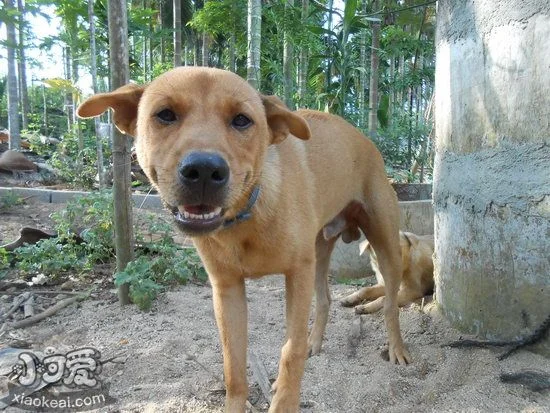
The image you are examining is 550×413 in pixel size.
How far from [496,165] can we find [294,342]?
5.40ft

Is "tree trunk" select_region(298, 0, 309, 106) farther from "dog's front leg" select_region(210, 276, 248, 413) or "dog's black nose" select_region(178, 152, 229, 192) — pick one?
"dog's black nose" select_region(178, 152, 229, 192)

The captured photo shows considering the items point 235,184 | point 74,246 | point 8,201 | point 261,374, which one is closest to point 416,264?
point 261,374

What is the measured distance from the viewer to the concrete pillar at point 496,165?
2.79 m

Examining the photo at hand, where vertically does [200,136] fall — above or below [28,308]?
above

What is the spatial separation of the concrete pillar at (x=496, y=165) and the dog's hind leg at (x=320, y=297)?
2.93ft

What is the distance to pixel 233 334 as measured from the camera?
271 centimetres

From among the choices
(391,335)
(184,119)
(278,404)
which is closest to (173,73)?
(184,119)

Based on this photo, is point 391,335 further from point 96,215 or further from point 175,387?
point 96,215

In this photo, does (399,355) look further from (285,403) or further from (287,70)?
(287,70)

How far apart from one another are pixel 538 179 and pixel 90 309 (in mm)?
3496

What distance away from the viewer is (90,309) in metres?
4.16

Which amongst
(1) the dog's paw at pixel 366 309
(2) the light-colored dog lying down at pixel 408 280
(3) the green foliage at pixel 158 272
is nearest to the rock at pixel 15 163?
(3) the green foliage at pixel 158 272

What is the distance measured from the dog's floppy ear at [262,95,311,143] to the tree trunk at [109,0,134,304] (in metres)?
1.51

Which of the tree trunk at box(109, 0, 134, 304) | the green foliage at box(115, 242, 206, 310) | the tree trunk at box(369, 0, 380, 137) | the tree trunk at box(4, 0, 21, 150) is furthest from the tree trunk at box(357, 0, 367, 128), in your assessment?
the tree trunk at box(4, 0, 21, 150)
